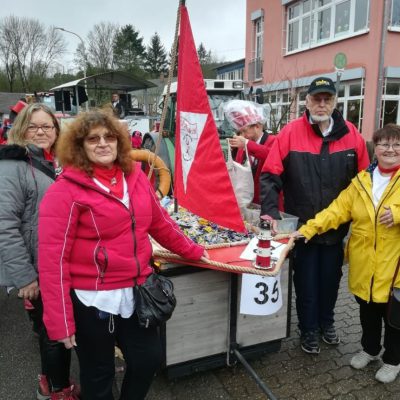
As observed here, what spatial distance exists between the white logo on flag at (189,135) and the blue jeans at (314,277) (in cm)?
100

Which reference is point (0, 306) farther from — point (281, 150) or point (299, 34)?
point (299, 34)

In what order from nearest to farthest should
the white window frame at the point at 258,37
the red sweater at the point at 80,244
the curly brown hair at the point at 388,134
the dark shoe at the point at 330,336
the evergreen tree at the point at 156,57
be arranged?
the red sweater at the point at 80,244
the curly brown hair at the point at 388,134
the dark shoe at the point at 330,336
the white window frame at the point at 258,37
the evergreen tree at the point at 156,57

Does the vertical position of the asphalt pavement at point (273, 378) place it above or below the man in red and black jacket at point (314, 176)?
below

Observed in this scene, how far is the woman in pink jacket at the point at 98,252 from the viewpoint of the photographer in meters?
1.75

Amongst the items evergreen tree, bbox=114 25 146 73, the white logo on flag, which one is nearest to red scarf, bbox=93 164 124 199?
the white logo on flag

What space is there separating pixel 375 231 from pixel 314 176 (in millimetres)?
550

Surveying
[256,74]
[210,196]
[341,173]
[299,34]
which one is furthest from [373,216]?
[256,74]

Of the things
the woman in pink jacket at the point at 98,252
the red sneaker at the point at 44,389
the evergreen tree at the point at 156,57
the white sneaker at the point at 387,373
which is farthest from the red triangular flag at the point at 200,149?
the evergreen tree at the point at 156,57

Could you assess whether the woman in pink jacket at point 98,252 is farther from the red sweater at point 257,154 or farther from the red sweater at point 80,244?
the red sweater at point 257,154

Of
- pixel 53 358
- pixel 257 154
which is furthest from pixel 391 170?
pixel 53 358

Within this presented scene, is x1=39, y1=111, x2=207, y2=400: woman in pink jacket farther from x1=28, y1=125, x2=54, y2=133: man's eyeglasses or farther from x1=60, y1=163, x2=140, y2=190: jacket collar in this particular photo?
x1=28, y1=125, x2=54, y2=133: man's eyeglasses

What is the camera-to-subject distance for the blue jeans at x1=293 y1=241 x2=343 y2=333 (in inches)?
116

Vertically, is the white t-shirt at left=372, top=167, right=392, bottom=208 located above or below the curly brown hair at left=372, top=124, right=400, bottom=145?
below

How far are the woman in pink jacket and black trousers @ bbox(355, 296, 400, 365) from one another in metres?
1.53
